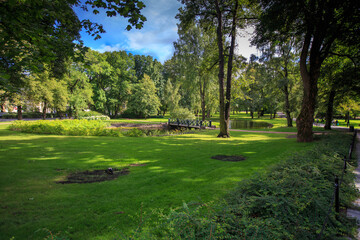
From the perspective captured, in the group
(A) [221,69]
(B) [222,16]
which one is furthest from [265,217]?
(B) [222,16]

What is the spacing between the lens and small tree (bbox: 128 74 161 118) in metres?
46.7

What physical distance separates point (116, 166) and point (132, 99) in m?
44.6

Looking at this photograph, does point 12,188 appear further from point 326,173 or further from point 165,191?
point 326,173

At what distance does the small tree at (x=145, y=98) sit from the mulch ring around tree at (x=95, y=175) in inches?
1606

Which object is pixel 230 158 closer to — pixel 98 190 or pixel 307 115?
pixel 98 190

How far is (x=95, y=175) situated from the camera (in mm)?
5977

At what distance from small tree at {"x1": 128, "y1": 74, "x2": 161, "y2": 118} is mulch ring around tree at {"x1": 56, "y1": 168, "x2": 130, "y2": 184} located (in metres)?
40.8

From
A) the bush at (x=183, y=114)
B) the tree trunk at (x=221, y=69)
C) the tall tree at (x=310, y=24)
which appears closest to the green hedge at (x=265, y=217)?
the tall tree at (x=310, y=24)

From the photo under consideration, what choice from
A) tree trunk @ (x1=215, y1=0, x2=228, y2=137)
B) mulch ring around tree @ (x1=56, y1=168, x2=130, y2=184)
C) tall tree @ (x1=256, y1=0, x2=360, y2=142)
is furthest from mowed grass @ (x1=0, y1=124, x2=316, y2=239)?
tree trunk @ (x1=215, y1=0, x2=228, y2=137)

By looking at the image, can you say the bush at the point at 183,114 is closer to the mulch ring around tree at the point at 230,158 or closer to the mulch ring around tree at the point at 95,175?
the mulch ring around tree at the point at 230,158

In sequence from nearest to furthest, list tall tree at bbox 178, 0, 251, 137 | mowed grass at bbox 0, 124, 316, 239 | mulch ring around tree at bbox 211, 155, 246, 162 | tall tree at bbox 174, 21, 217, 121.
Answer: mowed grass at bbox 0, 124, 316, 239, mulch ring around tree at bbox 211, 155, 246, 162, tall tree at bbox 178, 0, 251, 137, tall tree at bbox 174, 21, 217, 121

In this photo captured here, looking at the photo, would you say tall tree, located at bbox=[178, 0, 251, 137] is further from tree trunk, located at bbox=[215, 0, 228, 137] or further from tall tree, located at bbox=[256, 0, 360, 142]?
tall tree, located at bbox=[256, 0, 360, 142]

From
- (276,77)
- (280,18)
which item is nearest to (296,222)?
(280,18)

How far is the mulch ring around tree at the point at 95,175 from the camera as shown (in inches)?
217
